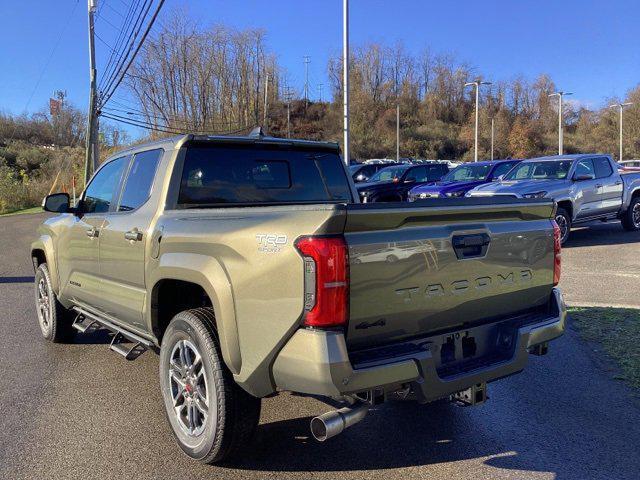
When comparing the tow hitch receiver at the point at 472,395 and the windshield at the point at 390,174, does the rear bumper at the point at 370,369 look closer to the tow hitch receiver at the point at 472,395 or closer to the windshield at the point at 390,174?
the tow hitch receiver at the point at 472,395

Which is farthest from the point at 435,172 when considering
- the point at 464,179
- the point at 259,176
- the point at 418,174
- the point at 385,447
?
the point at 385,447

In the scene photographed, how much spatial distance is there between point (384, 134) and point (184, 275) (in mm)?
77320

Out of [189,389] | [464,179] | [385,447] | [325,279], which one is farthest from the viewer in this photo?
[464,179]

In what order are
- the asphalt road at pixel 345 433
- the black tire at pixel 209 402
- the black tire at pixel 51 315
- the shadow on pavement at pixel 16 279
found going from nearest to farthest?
1. the black tire at pixel 209 402
2. the asphalt road at pixel 345 433
3. the black tire at pixel 51 315
4. the shadow on pavement at pixel 16 279

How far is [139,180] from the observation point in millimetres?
4461

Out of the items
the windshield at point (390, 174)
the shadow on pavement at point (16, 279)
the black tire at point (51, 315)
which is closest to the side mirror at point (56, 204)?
the black tire at point (51, 315)

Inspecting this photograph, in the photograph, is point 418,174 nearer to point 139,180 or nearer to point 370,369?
point 139,180

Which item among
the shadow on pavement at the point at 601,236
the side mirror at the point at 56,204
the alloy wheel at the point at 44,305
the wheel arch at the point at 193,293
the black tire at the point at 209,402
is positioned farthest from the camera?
the shadow on pavement at the point at 601,236

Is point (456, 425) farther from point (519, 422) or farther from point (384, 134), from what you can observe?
point (384, 134)

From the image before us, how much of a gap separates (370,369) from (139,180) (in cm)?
264

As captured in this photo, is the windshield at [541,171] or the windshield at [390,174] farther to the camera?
the windshield at [390,174]

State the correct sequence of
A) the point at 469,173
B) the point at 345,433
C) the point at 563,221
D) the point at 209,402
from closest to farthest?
1. the point at 209,402
2. the point at 345,433
3. the point at 563,221
4. the point at 469,173

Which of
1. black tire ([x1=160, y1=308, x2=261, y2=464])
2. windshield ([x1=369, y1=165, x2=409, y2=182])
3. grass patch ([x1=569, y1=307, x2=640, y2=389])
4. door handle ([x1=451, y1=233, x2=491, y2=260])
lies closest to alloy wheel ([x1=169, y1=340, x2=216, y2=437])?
black tire ([x1=160, y1=308, x2=261, y2=464])

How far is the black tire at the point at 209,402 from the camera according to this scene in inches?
126
